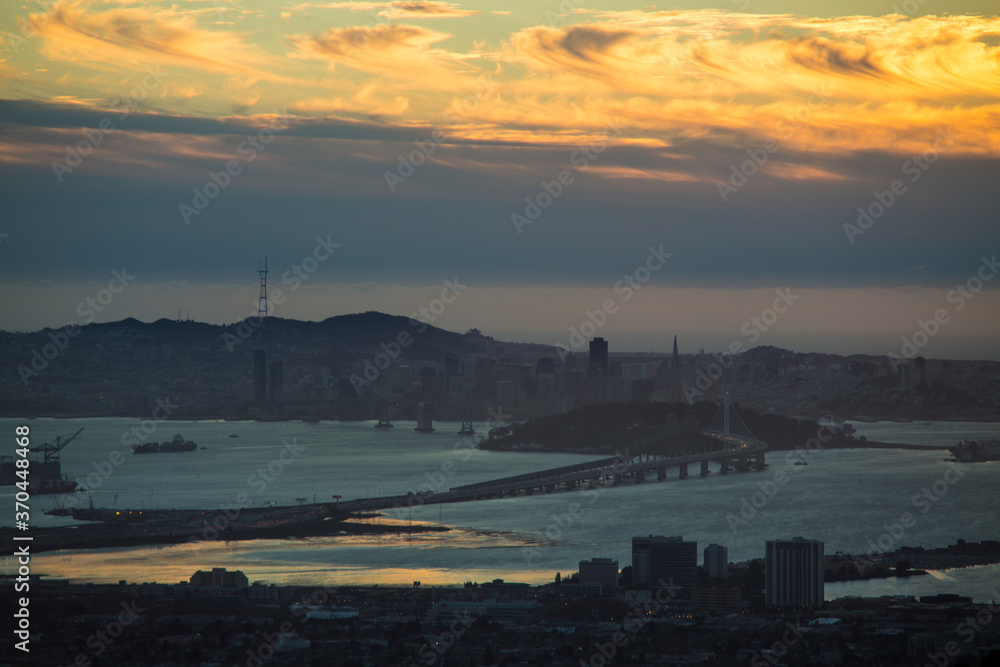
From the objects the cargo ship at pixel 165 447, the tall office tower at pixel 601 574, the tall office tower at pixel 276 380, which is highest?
the tall office tower at pixel 276 380

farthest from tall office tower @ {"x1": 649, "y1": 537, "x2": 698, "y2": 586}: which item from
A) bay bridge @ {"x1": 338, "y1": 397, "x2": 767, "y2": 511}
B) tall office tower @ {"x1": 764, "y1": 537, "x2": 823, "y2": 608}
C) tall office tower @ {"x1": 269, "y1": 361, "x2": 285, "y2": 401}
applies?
tall office tower @ {"x1": 269, "y1": 361, "x2": 285, "y2": 401}

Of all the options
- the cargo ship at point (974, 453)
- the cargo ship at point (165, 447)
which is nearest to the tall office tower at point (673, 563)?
the cargo ship at point (974, 453)

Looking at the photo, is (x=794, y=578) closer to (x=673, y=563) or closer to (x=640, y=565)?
(x=673, y=563)

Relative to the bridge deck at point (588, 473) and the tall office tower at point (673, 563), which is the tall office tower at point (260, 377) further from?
the tall office tower at point (673, 563)

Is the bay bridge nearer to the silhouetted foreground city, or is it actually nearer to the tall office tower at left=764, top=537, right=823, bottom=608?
the silhouetted foreground city

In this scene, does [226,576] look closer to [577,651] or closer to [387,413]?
[577,651]
